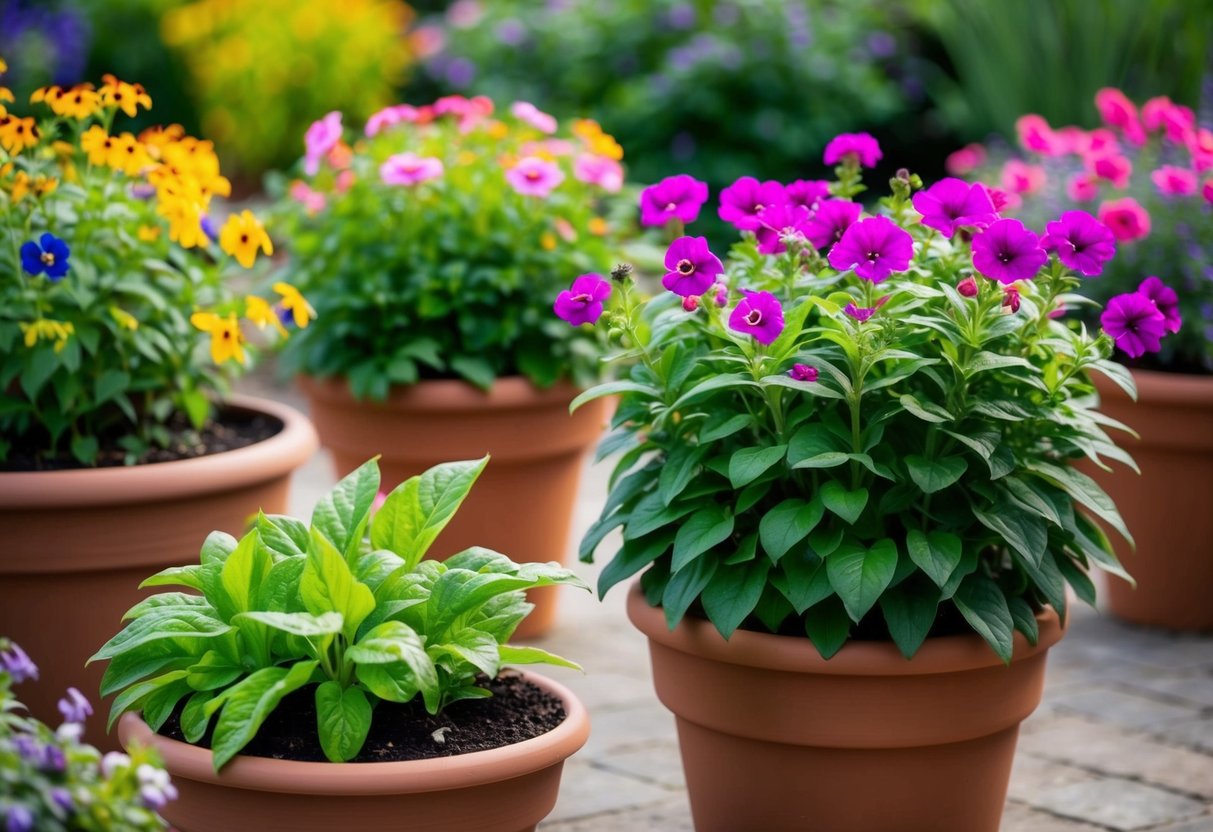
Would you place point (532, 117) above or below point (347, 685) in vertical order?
above

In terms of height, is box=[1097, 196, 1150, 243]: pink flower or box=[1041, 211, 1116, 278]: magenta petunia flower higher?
box=[1041, 211, 1116, 278]: magenta petunia flower

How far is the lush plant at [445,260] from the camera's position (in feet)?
10.2

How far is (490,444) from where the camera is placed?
3.17 m

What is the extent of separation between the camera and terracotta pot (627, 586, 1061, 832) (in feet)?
6.75

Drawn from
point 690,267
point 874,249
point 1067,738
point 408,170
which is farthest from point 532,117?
point 1067,738

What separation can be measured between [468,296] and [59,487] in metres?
0.98

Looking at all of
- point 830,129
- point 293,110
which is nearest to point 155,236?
point 830,129

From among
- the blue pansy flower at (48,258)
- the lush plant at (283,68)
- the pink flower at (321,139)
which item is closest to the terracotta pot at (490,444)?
the pink flower at (321,139)

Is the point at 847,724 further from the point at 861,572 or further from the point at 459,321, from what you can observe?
the point at 459,321

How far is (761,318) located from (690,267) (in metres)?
0.13

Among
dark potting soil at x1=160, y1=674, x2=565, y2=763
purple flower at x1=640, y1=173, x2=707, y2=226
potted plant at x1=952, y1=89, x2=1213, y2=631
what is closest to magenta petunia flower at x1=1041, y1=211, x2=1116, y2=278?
purple flower at x1=640, y1=173, x2=707, y2=226

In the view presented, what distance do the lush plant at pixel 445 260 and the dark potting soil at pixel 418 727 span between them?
1.18 m

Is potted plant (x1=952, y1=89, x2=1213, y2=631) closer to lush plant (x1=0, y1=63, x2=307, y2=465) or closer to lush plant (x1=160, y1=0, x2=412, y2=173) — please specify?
lush plant (x1=0, y1=63, x2=307, y2=465)

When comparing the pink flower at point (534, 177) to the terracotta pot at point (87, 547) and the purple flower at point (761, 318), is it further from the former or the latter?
the purple flower at point (761, 318)
